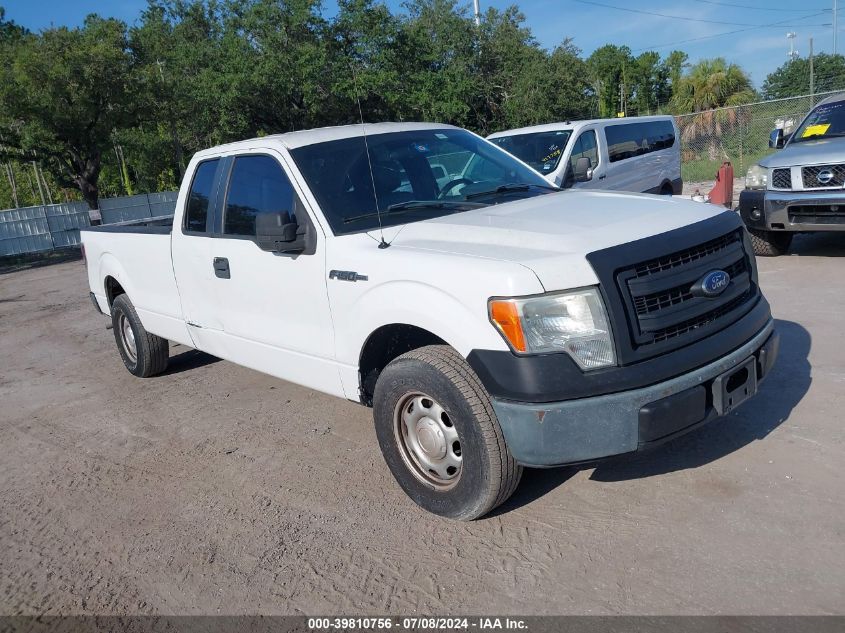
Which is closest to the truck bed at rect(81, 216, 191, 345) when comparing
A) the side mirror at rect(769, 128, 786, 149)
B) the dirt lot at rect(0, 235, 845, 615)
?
the dirt lot at rect(0, 235, 845, 615)

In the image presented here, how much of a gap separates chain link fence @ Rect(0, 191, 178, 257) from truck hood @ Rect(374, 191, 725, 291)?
23.0m

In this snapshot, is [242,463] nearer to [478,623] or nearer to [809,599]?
[478,623]

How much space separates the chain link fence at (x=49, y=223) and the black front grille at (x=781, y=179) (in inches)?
829

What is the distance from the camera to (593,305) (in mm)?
3061

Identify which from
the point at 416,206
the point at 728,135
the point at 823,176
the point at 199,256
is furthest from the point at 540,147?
the point at 728,135

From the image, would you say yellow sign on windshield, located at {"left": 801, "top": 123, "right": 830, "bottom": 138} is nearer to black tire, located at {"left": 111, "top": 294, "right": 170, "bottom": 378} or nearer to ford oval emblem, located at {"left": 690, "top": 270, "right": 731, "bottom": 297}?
ford oval emblem, located at {"left": 690, "top": 270, "right": 731, "bottom": 297}

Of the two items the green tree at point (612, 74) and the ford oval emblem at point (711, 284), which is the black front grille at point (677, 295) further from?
the green tree at point (612, 74)

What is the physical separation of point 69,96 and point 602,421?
28.7 m

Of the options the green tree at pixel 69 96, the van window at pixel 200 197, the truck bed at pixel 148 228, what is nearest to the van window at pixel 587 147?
the truck bed at pixel 148 228

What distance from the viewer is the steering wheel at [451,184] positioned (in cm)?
450

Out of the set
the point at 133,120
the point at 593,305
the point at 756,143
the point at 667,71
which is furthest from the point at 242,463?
the point at 667,71

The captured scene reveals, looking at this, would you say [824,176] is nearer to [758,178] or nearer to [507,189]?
[758,178]

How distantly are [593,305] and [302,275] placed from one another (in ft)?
6.01

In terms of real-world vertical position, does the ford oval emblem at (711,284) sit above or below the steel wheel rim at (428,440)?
above
